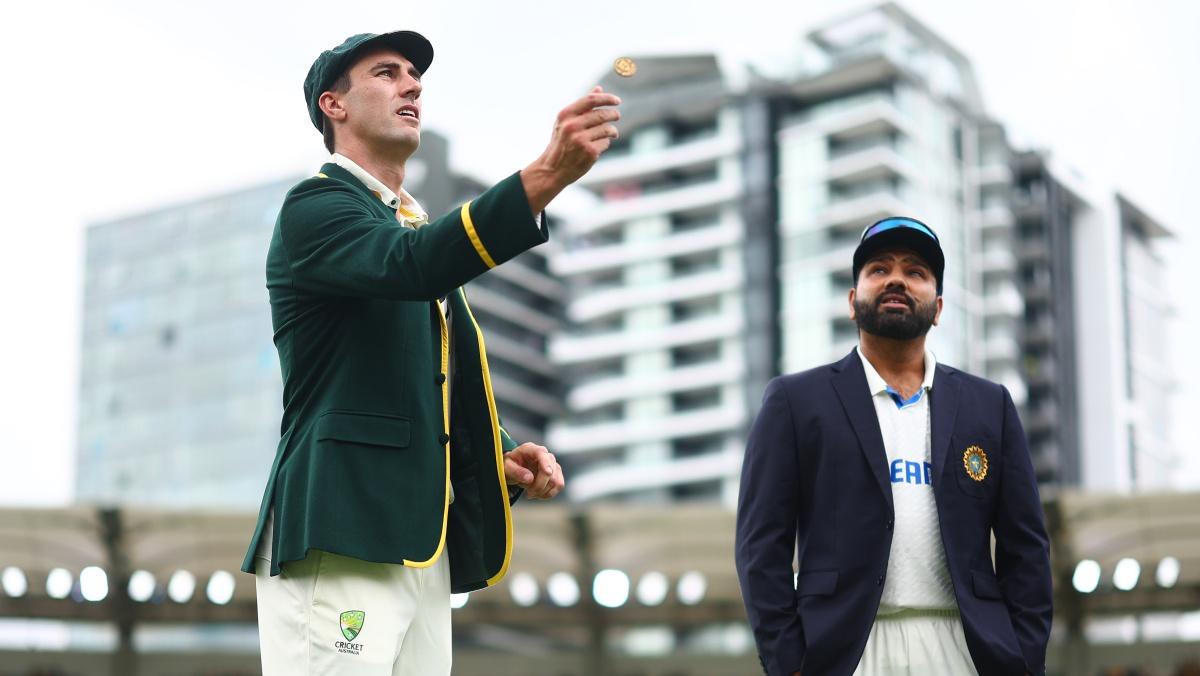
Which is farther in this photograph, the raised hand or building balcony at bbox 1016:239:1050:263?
building balcony at bbox 1016:239:1050:263

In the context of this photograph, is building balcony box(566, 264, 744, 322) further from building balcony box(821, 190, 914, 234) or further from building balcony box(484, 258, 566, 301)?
building balcony box(484, 258, 566, 301)

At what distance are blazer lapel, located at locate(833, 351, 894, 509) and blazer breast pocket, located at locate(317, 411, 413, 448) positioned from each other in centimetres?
137

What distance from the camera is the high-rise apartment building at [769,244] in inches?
3440

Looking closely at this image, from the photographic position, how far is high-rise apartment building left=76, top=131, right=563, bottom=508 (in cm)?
8638

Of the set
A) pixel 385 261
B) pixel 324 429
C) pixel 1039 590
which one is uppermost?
pixel 385 261

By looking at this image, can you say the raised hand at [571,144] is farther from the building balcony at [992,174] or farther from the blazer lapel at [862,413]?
the building balcony at [992,174]

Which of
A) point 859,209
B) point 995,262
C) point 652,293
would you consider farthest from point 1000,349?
point 652,293

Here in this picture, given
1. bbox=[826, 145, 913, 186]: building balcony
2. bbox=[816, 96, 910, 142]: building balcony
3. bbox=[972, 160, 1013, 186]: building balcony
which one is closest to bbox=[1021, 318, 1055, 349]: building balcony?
bbox=[972, 160, 1013, 186]: building balcony

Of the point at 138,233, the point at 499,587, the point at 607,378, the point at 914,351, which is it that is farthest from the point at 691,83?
the point at 914,351

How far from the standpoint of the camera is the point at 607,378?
311 feet

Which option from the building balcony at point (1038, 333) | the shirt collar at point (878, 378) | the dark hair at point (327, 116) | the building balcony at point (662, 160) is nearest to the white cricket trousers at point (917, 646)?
the shirt collar at point (878, 378)

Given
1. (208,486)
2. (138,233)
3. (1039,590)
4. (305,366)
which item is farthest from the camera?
(138,233)

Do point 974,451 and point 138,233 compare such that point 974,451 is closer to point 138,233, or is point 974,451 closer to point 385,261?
point 385,261

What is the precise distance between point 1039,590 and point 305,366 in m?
1.90
